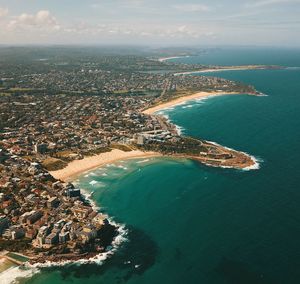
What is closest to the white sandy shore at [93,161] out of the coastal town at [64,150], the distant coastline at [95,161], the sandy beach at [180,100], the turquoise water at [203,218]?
the distant coastline at [95,161]

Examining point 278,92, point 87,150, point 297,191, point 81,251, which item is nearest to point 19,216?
point 81,251

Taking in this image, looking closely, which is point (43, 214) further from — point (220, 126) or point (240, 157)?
point (220, 126)

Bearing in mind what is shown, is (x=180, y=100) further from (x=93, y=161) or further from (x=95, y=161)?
(x=93, y=161)

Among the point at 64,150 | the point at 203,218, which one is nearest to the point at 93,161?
the point at 64,150

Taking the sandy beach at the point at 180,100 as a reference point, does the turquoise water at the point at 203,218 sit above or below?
below

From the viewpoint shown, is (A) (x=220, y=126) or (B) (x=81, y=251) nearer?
(B) (x=81, y=251)

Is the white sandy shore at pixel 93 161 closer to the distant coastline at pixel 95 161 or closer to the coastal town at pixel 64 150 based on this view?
the distant coastline at pixel 95 161
